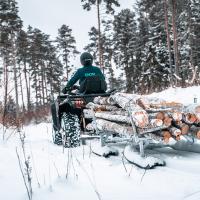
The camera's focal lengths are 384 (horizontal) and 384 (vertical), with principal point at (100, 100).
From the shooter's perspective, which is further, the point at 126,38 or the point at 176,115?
the point at 126,38

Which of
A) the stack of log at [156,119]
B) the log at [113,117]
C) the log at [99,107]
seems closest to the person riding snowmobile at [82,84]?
the log at [99,107]

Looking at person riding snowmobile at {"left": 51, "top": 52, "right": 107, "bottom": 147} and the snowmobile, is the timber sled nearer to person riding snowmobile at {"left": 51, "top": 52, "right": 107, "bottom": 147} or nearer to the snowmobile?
the snowmobile

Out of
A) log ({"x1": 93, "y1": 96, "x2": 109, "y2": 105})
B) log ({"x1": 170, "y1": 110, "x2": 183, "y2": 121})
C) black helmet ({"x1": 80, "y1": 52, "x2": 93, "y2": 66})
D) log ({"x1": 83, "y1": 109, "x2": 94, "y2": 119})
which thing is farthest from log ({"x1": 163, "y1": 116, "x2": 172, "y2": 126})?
black helmet ({"x1": 80, "y1": 52, "x2": 93, "y2": 66})

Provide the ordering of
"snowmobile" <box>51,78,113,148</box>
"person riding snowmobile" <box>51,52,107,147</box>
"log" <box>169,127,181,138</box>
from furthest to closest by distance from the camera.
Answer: "person riding snowmobile" <box>51,52,107,147</box> → "snowmobile" <box>51,78,113,148</box> → "log" <box>169,127,181,138</box>

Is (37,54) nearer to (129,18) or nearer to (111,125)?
(129,18)

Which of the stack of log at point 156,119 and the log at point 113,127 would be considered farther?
the log at point 113,127

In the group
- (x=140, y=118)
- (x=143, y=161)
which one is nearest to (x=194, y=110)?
(x=140, y=118)

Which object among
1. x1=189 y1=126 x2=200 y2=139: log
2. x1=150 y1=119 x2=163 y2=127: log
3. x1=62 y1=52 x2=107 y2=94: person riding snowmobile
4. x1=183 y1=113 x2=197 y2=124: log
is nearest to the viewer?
x1=150 y1=119 x2=163 y2=127: log

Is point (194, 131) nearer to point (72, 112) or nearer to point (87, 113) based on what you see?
point (87, 113)

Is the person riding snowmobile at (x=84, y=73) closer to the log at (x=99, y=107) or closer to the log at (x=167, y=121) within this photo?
the log at (x=99, y=107)

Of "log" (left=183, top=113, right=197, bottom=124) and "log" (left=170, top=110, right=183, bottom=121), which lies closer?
"log" (left=170, top=110, right=183, bottom=121)

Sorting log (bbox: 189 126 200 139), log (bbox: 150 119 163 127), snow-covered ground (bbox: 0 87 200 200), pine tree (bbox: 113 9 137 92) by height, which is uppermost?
pine tree (bbox: 113 9 137 92)

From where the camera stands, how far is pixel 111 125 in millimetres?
7035

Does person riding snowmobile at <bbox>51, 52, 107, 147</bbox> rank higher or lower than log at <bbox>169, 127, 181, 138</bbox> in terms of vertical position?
higher
